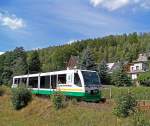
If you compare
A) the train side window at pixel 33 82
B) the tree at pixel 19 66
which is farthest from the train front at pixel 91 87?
the tree at pixel 19 66

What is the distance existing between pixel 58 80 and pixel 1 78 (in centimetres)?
5556

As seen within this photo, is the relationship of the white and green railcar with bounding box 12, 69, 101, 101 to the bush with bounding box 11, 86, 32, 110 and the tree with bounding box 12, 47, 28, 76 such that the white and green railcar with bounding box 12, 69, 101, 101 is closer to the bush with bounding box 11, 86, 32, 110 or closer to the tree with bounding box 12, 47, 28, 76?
the bush with bounding box 11, 86, 32, 110

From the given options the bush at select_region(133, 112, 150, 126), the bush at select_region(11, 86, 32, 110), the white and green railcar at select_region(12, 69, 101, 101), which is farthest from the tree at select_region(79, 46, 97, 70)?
the bush at select_region(133, 112, 150, 126)

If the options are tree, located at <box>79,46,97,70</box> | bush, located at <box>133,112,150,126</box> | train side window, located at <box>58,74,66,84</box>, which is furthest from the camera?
tree, located at <box>79,46,97,70</box>

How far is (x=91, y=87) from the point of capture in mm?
29734

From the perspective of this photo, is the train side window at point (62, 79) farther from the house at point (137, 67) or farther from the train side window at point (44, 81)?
the house at point (137, 67)

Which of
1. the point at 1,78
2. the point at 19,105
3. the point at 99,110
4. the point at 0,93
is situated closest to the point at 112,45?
the point at 1,78

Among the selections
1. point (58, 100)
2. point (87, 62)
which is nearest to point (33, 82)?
point (58, 100)

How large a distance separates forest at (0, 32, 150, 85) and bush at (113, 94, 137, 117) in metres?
31.7

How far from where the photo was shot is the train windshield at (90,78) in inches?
1178

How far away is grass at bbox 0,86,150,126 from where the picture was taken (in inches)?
915

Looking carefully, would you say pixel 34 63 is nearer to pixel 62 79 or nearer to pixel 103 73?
pixel 103 73

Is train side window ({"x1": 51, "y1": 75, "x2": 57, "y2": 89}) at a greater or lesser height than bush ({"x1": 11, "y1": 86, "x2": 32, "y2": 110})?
greater

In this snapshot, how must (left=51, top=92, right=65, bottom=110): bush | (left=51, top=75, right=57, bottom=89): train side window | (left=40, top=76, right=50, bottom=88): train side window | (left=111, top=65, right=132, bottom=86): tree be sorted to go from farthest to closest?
(left=111, top=65, right=132, bottom=86): tree
(left=40, top=76, right=50, bottom=88): train side window
(left=51, top=75, right=57, bottom=89): train side window
(left=51, top=92, right=65, bottom=110): bush
